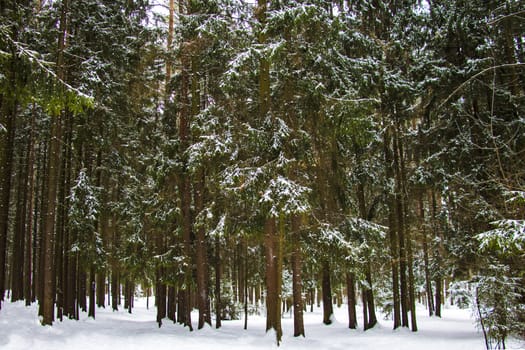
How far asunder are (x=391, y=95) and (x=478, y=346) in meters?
9.49

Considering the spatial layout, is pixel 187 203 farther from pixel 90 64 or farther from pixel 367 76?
pixel 367 76

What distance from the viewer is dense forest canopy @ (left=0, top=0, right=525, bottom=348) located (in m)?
12.4

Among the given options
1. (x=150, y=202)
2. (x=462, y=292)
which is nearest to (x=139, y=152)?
(x=150, y=202)

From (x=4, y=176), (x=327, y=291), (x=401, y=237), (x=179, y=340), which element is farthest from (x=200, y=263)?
(x=401, y=237)

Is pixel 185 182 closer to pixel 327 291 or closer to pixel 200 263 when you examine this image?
pixel 200 263

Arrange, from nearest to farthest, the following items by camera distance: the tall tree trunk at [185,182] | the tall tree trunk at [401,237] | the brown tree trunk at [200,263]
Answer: the brown tree trunk at [200,263] < the tall tree trunk at [185,182] < the tall tree trunk at [401,237]

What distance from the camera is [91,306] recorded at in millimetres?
19391

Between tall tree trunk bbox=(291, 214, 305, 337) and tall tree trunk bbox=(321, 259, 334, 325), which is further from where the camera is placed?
tall tree trunk bbox=(321, 259, 334, 325)

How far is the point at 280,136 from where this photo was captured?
41.0 ft

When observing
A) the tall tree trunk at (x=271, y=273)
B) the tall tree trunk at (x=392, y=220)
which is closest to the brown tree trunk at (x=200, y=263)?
the tall tree trunk at (x=271, y=273)

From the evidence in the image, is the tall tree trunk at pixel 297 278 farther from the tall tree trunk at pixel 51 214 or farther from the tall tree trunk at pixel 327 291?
the tall tree trunk at pixel 51 214

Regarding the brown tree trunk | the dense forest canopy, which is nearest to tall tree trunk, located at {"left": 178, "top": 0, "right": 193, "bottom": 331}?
the dense forest canopy

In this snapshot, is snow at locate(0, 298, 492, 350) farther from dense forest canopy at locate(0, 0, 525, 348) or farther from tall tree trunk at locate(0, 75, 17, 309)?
tall tree trunk at locate(0, 75, 17, 309)

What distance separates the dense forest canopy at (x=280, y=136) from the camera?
12375 mm
